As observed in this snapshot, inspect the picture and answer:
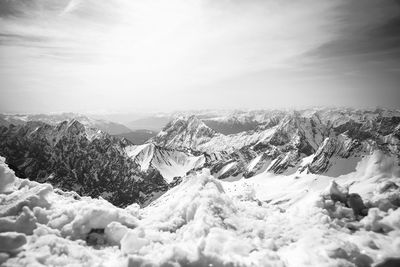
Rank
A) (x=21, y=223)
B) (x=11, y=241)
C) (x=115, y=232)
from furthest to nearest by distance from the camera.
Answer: (x=115, y=232)
(x=21, y=223)
(x=11, y=241)

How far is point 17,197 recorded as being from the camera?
14656 millimetres

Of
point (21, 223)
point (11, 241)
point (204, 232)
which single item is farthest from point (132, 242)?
point (21, 223)

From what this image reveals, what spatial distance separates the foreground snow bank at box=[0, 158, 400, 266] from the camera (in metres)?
10.5

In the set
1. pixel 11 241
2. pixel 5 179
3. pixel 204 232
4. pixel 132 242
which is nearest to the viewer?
pixel 11 241

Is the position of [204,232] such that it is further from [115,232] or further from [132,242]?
[115,232]

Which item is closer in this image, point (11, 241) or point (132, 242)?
point (11, 241)

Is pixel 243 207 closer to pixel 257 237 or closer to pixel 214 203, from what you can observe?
pixel 214 203

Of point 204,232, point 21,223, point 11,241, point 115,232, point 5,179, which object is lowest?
point 115,232

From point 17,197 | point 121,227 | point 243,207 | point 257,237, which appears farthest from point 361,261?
point 17,197

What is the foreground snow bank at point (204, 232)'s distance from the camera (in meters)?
10.5

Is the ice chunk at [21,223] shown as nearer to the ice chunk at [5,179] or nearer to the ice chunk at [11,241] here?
the ice chunk at [11,241]

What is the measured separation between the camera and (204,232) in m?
12.2

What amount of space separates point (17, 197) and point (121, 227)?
6484 millimetres

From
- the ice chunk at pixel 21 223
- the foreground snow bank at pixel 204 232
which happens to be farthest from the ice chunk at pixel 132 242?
the ice chunk at pixel 21 223
